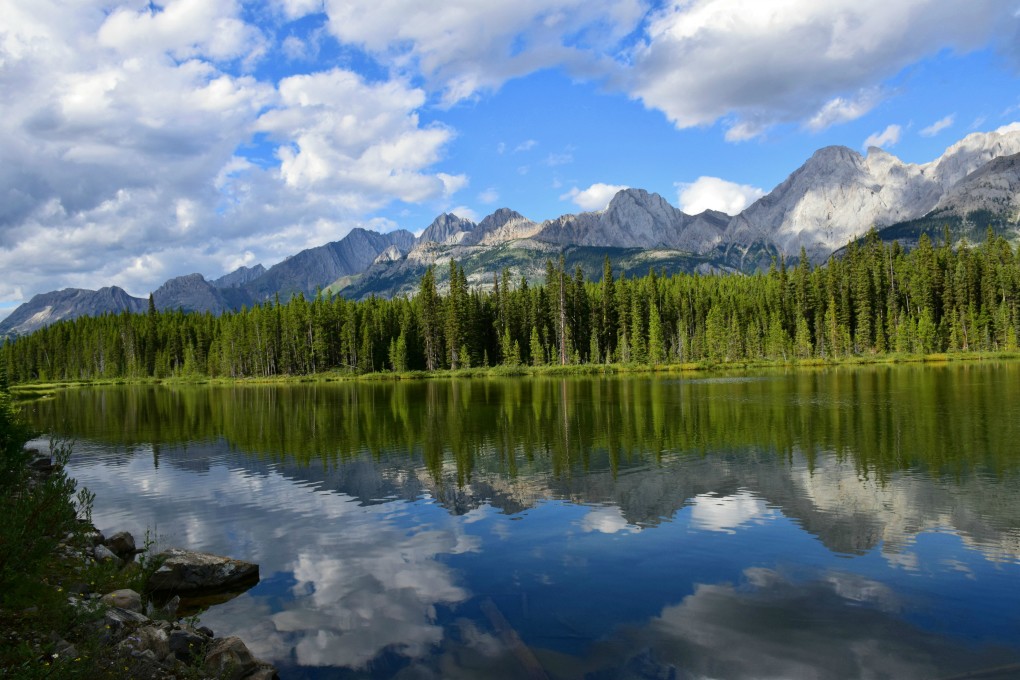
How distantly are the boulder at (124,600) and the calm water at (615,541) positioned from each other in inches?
71.3

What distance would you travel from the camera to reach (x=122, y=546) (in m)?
20.0

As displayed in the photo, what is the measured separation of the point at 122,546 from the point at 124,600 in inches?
284

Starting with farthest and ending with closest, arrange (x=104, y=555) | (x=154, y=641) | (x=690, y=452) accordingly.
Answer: (x=690, y=452) → (x=104, y=555) → (x=154, y=641)

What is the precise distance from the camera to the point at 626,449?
35.8m

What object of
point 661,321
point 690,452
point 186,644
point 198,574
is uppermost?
point 661,321

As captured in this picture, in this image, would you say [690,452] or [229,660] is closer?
[229,660]

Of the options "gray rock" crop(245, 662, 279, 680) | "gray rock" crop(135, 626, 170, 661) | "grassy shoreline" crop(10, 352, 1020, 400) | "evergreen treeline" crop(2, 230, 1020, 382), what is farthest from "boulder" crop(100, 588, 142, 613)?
"evergreen treeline" crop(2, 230, 1020, 382)

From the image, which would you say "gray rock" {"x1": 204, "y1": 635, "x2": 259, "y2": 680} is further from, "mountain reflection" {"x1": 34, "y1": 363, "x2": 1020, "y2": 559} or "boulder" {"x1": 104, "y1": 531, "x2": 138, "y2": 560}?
"mountain reflection" {"x1": 34, "y1": 363, "x2": 1020, "y2": 559}

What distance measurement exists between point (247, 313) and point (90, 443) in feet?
475

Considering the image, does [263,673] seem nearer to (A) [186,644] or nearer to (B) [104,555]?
(A) [186,644]

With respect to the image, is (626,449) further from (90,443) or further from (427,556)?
(90,443)

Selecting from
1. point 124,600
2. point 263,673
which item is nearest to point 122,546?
point 124,600

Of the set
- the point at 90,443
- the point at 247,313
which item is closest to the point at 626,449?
the point at 90,443

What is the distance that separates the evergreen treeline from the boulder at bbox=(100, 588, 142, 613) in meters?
135
